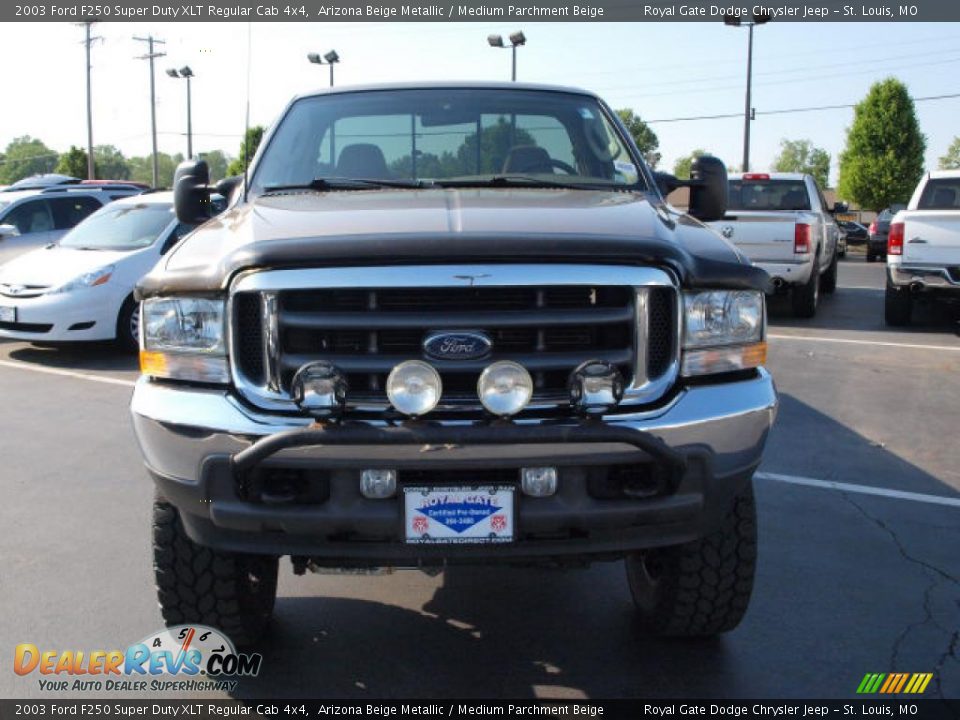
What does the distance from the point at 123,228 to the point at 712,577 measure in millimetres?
9033

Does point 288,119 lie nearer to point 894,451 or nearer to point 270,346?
point 270,346

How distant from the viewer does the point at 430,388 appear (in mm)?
2691

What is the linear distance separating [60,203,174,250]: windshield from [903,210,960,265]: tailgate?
8.13 meters

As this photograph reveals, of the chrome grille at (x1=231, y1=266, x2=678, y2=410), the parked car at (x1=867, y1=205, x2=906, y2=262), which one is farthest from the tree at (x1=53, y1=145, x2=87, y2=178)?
the chrome grille at (x1=231, y1=266, x2=678, y2=410)

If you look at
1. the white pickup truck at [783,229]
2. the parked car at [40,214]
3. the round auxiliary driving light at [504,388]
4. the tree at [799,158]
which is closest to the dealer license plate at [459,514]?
the round auxiliary driving light at [504,388]

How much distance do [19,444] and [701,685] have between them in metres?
4.96

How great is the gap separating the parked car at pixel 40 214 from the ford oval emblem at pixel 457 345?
1066cm

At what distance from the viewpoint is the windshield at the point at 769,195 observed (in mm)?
13391

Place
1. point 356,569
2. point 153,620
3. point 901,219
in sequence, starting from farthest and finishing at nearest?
point 901,219
point 153,620
point 356,569

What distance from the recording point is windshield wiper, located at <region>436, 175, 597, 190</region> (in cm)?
388

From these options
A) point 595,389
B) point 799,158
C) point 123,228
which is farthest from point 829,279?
point 799,158

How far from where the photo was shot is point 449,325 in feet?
9.12

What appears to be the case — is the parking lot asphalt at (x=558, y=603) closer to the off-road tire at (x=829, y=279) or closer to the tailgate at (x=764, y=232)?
the tailgate at (x=764, y=232)

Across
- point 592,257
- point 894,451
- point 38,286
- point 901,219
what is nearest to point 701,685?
point 592,257
